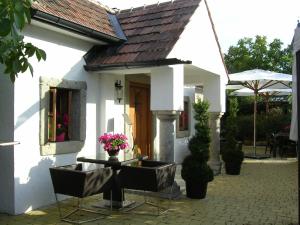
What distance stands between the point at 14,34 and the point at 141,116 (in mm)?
8140

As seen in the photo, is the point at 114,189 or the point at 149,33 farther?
the point at 149,33

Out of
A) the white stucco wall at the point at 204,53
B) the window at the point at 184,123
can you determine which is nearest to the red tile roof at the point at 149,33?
the white stucco wall at the point at 204,53

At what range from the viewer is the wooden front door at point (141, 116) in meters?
10.3

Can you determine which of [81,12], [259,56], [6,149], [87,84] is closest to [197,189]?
[87,84]

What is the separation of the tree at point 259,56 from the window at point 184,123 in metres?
21.6

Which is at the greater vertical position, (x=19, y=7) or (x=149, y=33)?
(x=149, y=33)

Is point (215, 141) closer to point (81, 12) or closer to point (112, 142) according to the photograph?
point (112, 142)

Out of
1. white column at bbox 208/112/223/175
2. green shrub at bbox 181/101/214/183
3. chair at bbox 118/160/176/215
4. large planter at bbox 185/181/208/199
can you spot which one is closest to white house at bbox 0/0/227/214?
green shrub at bbox 181/101/214/183

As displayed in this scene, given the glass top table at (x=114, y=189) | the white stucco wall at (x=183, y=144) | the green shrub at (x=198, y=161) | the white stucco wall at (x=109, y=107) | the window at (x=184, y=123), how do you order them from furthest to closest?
1. the window at (x=184, y=123)
2. the white stucco wall at (x=183, y=144)
3. the white stucco wall at (x=109, y=107)
4. the green shrub at (x=198, y=161)
5. the glass top table at (x=114, y=189)

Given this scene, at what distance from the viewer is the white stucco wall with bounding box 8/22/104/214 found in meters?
6.77

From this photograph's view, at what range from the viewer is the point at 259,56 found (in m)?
35.5

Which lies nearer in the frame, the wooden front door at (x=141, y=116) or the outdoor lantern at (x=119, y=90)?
the outdoor lantern at (x=119, y=90)

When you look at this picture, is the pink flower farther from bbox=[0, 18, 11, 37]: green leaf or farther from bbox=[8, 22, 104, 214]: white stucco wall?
bbox=[0, 18, 11, 37]: green leaf

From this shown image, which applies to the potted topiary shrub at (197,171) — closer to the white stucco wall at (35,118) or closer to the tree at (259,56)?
the white stucco wall at (35,118)
